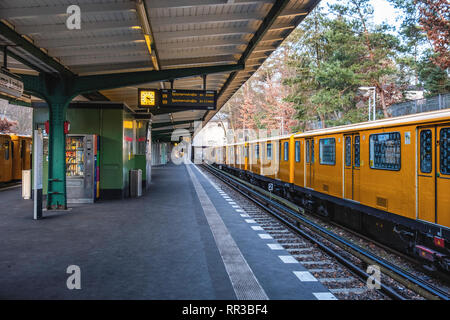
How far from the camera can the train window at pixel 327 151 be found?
10056mm

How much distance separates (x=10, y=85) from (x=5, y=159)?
44.6ft

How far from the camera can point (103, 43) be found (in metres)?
9.17

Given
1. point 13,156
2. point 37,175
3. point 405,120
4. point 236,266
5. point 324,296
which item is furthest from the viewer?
point 13,156

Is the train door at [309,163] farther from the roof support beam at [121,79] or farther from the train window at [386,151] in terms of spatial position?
the roof support beam at [121,79]

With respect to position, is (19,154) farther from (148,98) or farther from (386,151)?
(386,151)

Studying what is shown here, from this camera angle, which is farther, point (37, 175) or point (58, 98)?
point (58, 98)

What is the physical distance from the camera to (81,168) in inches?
517

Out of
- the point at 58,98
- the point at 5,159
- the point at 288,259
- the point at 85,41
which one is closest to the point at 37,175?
the point at 58,98

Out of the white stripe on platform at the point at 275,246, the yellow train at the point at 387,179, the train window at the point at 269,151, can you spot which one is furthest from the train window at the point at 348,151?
the train window at the point at 269,151

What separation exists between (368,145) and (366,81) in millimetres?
15942

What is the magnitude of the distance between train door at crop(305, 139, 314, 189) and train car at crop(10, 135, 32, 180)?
649 inches

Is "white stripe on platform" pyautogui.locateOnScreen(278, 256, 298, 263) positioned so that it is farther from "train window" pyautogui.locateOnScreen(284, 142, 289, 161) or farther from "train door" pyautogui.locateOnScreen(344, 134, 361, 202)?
"train window" pyautogui.locateOnScreen(284, 142, 289, 161)

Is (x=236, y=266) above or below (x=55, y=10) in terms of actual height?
below
